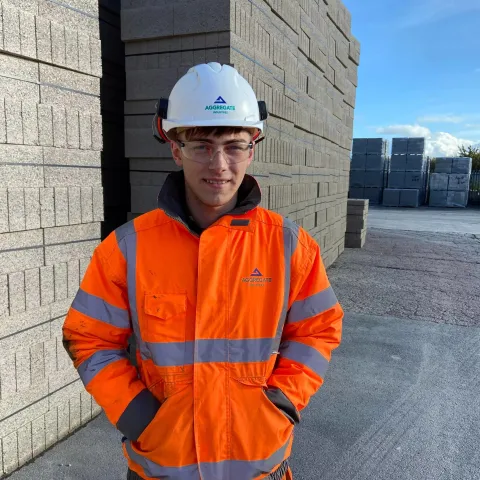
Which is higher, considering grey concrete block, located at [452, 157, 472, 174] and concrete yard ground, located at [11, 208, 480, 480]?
grey concrete block, located at [452, 157, 472, 174]

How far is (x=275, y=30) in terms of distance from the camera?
435cm

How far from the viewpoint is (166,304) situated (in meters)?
1.46

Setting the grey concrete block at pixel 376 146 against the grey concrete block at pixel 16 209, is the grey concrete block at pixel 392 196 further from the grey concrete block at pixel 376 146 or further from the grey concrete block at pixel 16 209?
the grey concrete block at pixel 16 209

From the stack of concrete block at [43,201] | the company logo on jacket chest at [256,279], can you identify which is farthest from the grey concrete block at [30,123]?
the company logo on jacket chest at [256,279]

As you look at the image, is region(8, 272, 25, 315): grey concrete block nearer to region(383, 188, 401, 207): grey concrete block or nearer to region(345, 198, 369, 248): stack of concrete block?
region(345, 198, 369, 248): stack of concrete block

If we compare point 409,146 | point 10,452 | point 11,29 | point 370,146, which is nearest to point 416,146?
point 409,146

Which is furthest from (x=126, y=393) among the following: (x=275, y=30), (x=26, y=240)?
(x=275, y=30)

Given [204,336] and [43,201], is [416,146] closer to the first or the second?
[43,201]

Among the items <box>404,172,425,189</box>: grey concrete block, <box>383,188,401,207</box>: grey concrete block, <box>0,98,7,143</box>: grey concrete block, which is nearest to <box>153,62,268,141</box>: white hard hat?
<box>0,98,7,143</box>: grey concrete block

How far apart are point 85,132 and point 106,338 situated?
5.91 feet

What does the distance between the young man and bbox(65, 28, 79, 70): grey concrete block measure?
1477 millimetres

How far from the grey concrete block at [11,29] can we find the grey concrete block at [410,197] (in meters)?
23.8

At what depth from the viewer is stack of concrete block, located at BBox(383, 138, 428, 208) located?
2370 centimetres

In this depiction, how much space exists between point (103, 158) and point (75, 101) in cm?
116
